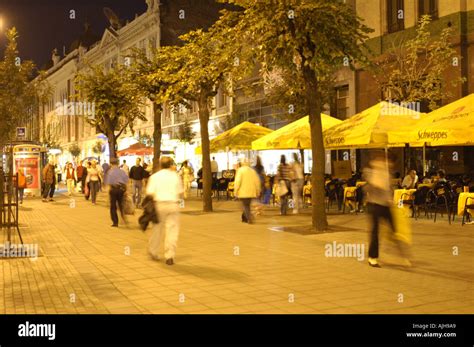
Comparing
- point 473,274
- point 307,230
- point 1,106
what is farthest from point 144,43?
point 473,274

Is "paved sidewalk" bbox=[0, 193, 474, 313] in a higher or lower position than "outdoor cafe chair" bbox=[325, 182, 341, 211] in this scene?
lower

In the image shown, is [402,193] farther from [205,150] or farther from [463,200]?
[205,150]

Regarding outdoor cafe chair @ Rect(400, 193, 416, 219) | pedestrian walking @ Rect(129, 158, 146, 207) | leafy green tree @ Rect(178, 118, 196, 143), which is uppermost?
leafy green tree @ Rect(178, 118, 196, 143)

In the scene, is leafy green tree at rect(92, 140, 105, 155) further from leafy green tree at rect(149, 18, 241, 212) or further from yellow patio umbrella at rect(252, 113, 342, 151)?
yellow patio umbrella at rect(252, 113, 342, 151)

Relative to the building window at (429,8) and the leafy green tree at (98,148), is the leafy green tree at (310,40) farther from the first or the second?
the leafy green tree at (98,148)

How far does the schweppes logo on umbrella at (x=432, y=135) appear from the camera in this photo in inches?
549

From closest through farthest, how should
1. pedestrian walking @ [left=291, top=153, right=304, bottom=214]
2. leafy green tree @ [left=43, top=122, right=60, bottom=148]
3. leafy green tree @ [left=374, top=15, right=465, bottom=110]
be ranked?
1. pedestrian walking @ [left=291, top=153, right=304, bottom=214]
2. leafy green tree @ [left=374, top=15, right=465, bottom=110]
3. leafy green tree @ [left=43, top=122, right=60, bottom=148]

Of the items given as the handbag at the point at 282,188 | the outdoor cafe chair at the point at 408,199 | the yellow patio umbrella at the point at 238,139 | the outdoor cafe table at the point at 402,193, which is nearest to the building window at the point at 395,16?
the yellow patio umbrella at the point at 238,139

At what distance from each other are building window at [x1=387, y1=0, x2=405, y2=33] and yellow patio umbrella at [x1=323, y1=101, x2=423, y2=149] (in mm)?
9305

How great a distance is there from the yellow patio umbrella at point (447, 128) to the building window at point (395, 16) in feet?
37.4

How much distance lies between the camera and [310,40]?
13852 mm

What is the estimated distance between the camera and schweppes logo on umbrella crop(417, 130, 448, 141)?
13.9 m

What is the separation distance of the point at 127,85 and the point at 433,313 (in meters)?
17.9

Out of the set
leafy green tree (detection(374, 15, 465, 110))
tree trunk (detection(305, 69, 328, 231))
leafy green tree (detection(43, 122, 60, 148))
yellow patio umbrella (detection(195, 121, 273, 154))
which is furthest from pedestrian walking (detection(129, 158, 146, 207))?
leafy green tree (detection(43, 122, 60, 148))
